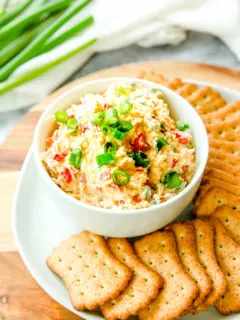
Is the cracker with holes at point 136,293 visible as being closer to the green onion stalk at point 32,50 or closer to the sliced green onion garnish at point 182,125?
the sliced green onion garnish at point 182,125

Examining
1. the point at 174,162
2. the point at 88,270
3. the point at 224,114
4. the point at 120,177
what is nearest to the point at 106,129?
the point at 120,177

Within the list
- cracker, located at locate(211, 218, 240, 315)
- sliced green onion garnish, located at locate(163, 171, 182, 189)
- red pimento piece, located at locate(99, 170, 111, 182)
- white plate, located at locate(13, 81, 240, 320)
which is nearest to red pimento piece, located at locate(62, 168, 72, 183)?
red pimento piece, located at locate(99, 170, 111, 182)

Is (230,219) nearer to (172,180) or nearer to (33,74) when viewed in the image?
(172,180)

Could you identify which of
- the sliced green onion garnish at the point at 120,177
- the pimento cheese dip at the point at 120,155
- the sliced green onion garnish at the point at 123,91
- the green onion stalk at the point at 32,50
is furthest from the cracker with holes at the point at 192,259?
the green onion stalk at the point at 32,50

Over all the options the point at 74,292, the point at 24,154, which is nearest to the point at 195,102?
the point at 24,154

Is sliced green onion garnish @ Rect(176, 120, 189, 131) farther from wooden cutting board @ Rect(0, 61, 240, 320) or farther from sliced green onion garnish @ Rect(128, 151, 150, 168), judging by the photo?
wooden cutting board @ Rect(0, 61, 240, 320)

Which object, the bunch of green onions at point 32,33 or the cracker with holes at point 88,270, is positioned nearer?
the cracker with holes at point 88,270

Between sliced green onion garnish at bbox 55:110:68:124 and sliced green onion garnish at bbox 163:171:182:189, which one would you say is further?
sliced green onion garnish at bbox 55:110:68:124
